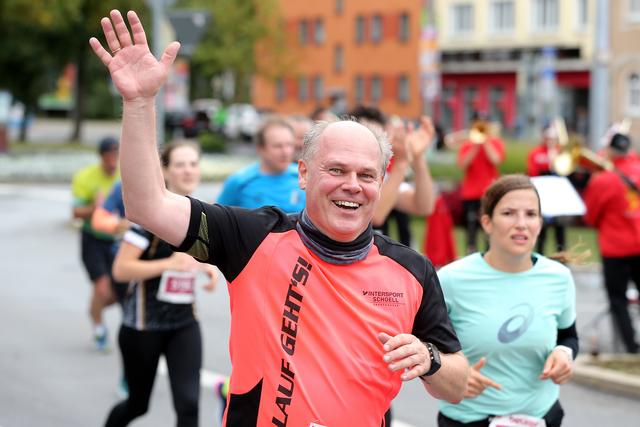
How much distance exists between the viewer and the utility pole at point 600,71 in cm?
1894

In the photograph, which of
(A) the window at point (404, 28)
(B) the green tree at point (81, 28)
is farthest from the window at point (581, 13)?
(B) the green tree at point (81, 28)

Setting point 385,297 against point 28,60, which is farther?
point 28,60

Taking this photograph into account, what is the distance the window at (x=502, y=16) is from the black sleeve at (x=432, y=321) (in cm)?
6514

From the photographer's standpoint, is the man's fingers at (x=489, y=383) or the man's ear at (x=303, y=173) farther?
the man's fingers at (x=489, y=383)

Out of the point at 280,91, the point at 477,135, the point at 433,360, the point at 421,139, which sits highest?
the point at 280,91

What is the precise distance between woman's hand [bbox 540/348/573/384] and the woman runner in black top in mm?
2016

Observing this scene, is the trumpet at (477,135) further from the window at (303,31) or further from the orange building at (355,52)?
the window at (303,31)

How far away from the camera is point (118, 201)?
26.3 feet

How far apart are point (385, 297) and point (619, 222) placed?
673 cm

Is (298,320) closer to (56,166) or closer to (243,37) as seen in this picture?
(56,166)

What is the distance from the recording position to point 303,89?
7531cm

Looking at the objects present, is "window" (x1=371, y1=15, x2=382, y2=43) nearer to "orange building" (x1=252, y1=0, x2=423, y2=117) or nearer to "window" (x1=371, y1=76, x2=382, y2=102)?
"orange building" (x1=252, y1=0, x2=423, y2=117)

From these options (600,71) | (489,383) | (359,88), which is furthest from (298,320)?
(359,88)

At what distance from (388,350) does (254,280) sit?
0.46m
